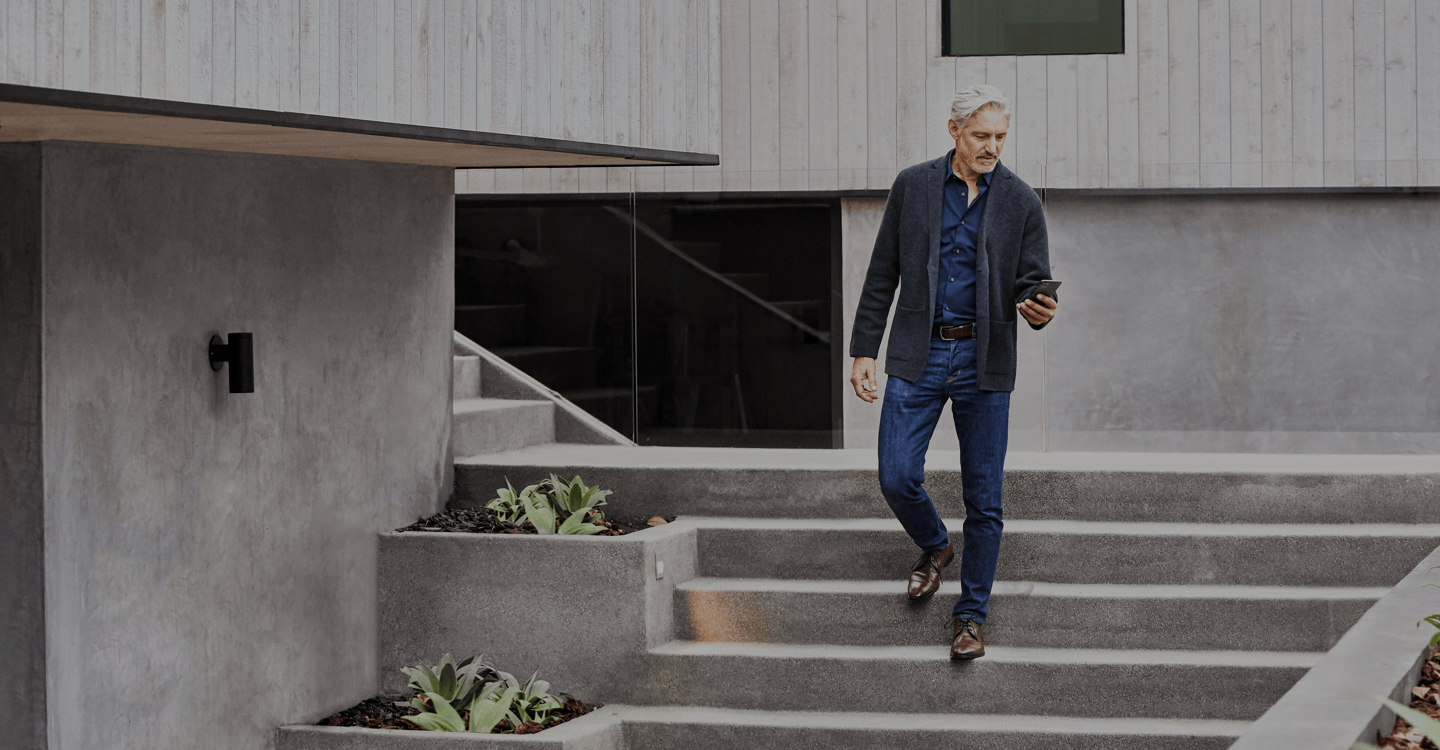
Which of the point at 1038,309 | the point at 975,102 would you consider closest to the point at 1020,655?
the point at 1038,309

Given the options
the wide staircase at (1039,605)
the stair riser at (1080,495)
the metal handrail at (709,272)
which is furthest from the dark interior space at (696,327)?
the wide staircase at (1039,605)

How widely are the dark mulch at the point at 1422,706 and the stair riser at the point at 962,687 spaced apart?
51.6 inches

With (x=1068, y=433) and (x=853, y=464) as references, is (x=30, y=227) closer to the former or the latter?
(x=853, y=464)

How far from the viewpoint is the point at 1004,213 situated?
5168mm

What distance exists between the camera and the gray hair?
499 centimetres

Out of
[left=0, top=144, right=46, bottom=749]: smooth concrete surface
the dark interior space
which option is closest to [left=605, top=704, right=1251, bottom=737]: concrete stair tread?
the dark interior space

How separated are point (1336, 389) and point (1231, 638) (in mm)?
1732

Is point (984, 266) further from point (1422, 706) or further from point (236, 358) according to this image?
point (236, 358)

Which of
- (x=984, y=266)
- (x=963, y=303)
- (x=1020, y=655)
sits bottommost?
(x=1020, y=655)

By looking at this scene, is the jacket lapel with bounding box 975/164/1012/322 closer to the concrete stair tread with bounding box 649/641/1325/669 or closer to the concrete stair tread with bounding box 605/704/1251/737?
the concrete stair tread with bounding box 649/641/1325/669

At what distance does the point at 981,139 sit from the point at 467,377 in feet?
11.7

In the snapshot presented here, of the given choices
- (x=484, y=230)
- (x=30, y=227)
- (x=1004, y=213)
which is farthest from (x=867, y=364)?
(x=484, y=230)

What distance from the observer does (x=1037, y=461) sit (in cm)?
658

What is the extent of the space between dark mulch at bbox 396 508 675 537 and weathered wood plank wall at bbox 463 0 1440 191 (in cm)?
290
